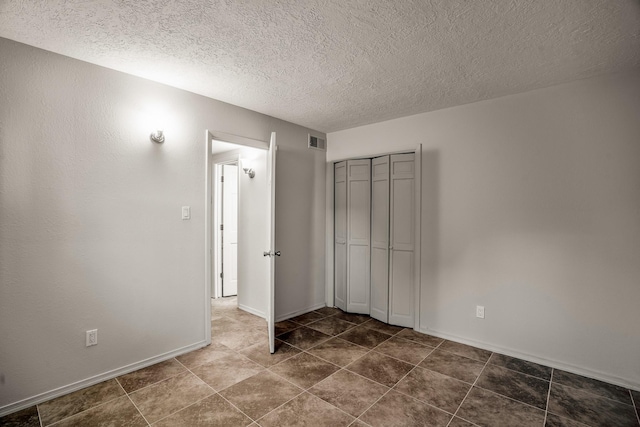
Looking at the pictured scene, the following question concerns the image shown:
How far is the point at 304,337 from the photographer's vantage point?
335 cm

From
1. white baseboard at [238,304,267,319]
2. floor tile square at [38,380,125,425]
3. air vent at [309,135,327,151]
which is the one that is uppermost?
air vent at [309,135,327,151]

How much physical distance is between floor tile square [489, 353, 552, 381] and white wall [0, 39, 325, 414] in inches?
111

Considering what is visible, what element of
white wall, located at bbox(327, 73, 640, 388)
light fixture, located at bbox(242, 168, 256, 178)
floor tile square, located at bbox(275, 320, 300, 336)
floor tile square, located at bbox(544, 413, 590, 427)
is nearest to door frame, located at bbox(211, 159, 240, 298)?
light fixture, located at bbox(242, 168, 256, 178)

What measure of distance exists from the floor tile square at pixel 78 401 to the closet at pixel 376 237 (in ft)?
8.74

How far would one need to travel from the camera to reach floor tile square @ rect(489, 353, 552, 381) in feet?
8.51

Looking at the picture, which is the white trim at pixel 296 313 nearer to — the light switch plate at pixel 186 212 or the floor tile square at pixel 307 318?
the floor tile square at pixel 307 318

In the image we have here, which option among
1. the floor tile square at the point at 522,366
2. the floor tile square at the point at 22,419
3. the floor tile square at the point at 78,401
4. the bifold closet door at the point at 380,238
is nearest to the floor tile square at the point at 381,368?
the floor tile square at the point at 522,366

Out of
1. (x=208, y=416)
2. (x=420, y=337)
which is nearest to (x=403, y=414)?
(x=208, y=416)

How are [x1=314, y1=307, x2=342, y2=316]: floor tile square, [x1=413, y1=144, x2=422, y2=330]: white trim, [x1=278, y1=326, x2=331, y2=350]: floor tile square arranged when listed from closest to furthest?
[x1=278, y1=326, x2=331, y2=350]: floor tile square → [x1=413, y1=144, x2=422, y2=330]: white trim → [x1=314, y1=307, x2=342, y2=316]: floor tile square

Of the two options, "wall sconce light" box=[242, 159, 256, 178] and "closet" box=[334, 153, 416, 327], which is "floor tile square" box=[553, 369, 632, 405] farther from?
"wall sconce light" box=[242, 159, 256, 178]

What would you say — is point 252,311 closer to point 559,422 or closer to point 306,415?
point 306,415

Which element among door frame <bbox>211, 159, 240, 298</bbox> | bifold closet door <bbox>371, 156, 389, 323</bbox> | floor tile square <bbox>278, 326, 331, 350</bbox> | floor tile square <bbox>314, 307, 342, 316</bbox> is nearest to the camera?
floor tile square <bbox>278, 326, 331, 350</bbox>

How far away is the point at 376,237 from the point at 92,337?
2.96 m

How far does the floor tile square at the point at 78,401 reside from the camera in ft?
6.68
